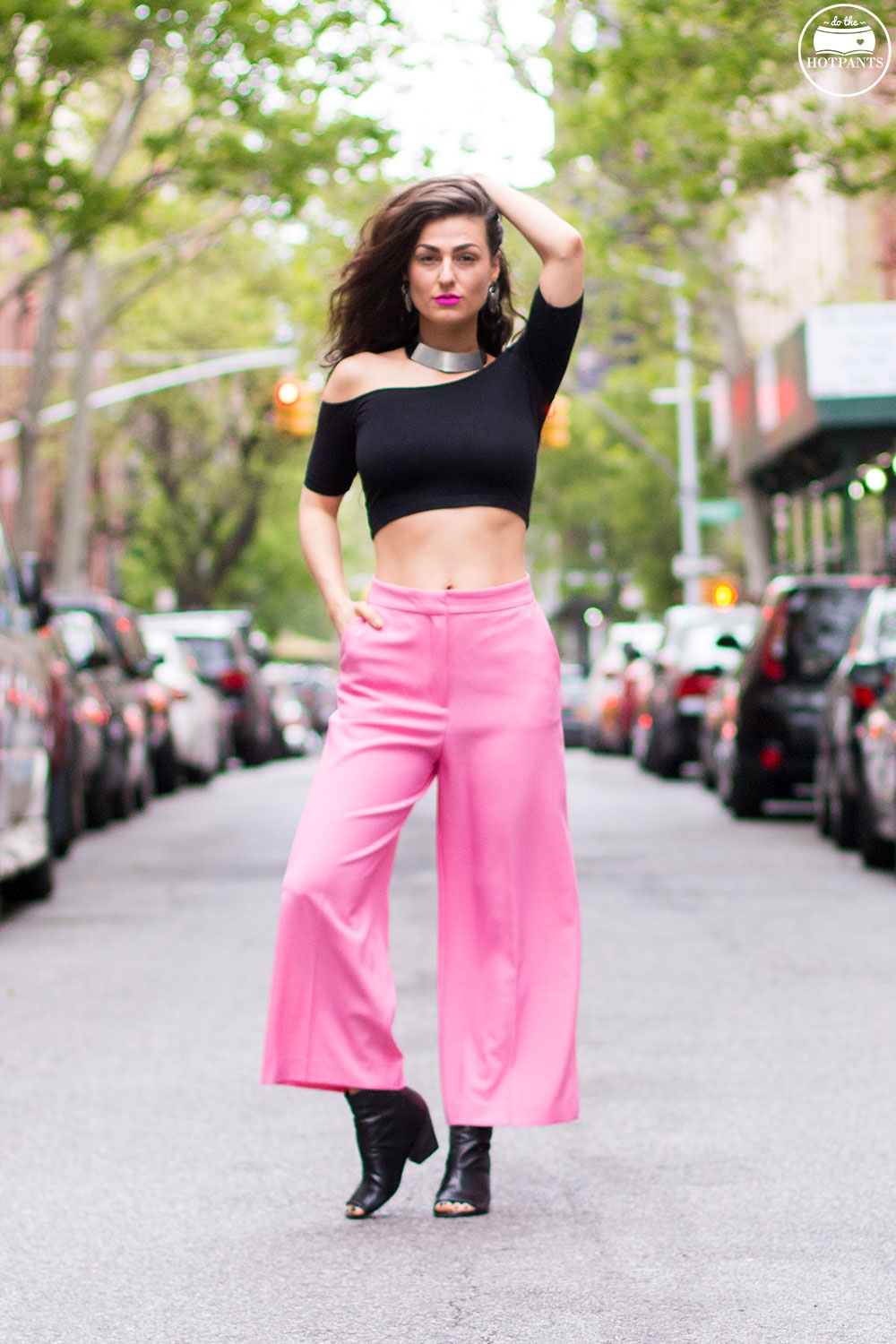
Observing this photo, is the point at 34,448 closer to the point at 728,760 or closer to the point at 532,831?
the point at 728,760

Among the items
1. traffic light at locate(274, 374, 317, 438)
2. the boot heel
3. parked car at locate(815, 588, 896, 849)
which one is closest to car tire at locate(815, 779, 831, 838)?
parked car at locate(815, 588, 896, 849)

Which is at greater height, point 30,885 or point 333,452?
point 333,452

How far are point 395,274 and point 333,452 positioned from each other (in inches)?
14.6

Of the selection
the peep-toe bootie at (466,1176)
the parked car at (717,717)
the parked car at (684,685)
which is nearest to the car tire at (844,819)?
the parked car at (717,717)

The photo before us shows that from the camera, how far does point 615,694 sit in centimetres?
3077

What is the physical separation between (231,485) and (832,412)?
29.1m

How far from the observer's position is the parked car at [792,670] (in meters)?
15.1

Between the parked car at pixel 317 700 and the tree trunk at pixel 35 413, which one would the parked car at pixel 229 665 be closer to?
the tree trunk at pixel 35 413

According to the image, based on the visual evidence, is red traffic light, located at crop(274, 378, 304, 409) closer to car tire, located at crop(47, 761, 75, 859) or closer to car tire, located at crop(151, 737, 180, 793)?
car tire, located at crop(151, 737, 180, 793)

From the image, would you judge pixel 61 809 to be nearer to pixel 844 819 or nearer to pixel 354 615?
pixel 844 819

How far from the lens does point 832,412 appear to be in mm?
25859

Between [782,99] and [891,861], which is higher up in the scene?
[782,99]

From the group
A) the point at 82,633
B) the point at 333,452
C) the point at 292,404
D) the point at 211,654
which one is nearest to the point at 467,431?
the point at 333,452

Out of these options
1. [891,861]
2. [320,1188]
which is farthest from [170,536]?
[320,1188]
